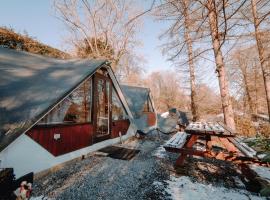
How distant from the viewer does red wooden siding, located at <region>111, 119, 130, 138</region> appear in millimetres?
7621

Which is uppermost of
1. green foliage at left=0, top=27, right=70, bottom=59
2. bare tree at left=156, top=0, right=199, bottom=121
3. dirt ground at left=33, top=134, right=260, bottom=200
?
green foliage at left=0, top=27, right=70, bottom=59

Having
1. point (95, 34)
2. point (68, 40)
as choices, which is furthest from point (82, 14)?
point (68, 40)

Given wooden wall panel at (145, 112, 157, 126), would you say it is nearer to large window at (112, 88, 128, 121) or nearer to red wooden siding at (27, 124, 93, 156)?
large window at (112, 88, 128, 121)

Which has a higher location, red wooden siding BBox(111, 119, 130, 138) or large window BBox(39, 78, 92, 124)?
large window BBox(39, 78, 92, 124)

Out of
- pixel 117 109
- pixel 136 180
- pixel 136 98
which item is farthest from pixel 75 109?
pixel 136 98

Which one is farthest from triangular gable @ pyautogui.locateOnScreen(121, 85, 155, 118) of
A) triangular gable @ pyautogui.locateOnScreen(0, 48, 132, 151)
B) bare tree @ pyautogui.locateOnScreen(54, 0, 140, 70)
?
triangular gable @ pyautogui.locateOnScreen(0, 48, 132, 151)

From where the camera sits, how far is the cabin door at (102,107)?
6410mm

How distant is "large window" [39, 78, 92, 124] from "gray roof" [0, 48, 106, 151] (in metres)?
0.65

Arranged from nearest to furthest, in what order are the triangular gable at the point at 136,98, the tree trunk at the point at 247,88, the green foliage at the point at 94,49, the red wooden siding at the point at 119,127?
1. the red wooden siding at the point at 119,127
2. the triangular gable at the point at 136,98
3. the green foliage at the point at 94,49
4. the tree trunk at the point at 247,88

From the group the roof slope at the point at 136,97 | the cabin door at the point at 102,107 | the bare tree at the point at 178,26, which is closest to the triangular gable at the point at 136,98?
the roof slope at the point at 136,97

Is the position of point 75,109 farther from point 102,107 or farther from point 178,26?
point 178,26

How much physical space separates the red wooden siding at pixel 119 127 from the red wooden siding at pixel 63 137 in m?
1.71

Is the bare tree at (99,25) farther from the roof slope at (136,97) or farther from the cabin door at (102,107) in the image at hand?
the cabin door at (102,107)

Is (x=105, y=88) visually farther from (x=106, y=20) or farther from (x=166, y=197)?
(x=106, y=20)
